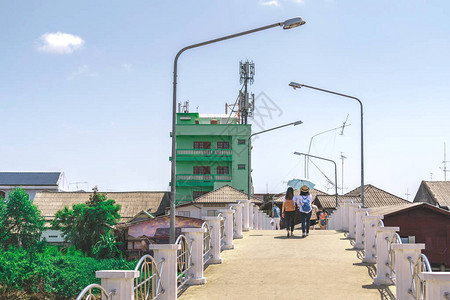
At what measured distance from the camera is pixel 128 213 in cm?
5591

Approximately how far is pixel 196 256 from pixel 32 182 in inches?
2888

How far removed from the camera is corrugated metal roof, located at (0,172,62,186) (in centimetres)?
7894

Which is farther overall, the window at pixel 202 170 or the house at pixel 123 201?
the window at pixel 202 170

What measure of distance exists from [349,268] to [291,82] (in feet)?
41.5

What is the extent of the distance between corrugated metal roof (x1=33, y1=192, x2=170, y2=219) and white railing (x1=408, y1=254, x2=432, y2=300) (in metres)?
48.5

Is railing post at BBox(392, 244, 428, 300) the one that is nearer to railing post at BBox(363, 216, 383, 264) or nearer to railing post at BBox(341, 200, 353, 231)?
railing post at BBox(363, 216, 383, 264)

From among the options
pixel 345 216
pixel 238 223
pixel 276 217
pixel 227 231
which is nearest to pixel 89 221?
pixel 276 217

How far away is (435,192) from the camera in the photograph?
186 feet

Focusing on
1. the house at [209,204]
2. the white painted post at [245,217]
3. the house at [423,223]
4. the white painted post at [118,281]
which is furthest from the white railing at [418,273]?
the house at [209,204]

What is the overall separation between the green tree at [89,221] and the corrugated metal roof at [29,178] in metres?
31.1

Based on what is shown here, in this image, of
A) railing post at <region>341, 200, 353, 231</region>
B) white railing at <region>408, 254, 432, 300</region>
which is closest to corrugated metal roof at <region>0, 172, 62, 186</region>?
railing post at <region>341, 200, 353, 231</region>

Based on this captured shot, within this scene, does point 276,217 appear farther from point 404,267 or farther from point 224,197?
point 404,267

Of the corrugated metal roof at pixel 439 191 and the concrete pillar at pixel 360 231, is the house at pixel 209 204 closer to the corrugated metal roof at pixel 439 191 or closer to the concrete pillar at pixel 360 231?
the corrugated metal roof at pixel 439 191

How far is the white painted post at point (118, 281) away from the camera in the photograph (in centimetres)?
666
